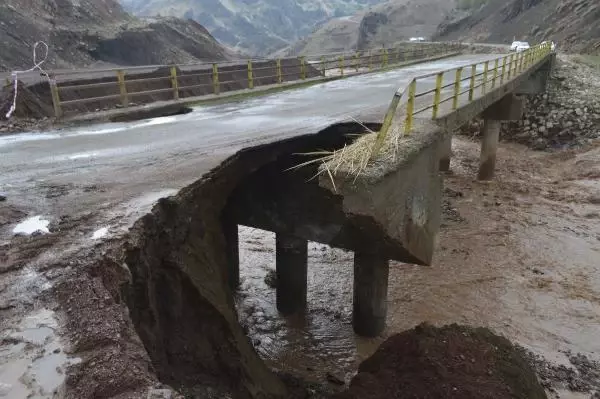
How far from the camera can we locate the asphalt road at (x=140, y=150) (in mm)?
5305

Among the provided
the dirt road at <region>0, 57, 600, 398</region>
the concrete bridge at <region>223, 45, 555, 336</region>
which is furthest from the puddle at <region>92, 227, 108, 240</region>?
the concrete bridge at <region>223, 45, 555, 336</region>

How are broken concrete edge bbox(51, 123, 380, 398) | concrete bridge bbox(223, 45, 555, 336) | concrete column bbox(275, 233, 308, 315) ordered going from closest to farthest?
broken concrete edge bbox(51, 123, 380, 398) → concrete bridge bbox(223, 45, 555, 336) → concrete column bbox(275, 233, 308, 315)

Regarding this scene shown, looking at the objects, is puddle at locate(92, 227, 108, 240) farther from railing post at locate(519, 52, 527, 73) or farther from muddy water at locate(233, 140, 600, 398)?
railing post at locate(519, 52, 527, 73)

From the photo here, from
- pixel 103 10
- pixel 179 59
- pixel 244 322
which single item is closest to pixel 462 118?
pixel 244 322

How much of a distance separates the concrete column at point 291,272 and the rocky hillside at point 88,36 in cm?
2053

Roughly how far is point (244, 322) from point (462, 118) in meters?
5.14

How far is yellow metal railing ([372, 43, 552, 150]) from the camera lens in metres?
5.94

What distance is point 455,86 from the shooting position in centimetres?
881

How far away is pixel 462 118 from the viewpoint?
8.81 metres

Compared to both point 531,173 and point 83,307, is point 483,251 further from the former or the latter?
point 83,307

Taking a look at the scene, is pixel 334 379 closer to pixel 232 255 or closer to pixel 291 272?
pixel 291 272

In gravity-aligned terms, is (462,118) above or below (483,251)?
above

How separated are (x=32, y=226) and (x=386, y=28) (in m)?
77.1

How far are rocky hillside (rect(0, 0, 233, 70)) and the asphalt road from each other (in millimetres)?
17443
